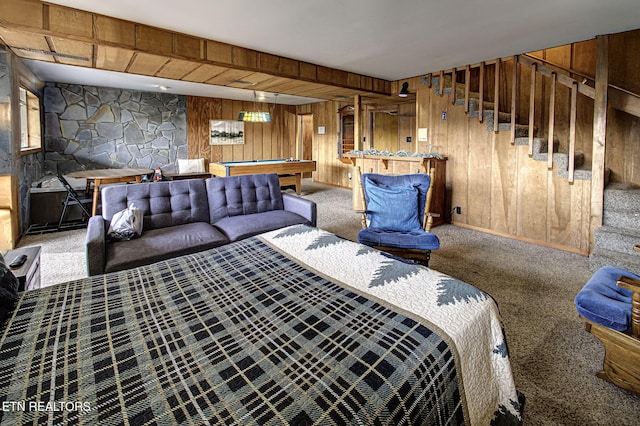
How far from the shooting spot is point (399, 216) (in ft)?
11.3

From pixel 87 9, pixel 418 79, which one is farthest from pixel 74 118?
pixel 418 79

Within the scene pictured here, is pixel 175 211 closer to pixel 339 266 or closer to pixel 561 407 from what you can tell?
pixel 339 266

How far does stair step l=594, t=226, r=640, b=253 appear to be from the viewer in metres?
3.33

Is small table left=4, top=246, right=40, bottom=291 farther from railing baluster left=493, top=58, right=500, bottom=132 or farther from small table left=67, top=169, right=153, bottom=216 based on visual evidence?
railing baluster left=493, top=58, right=500, bottom=132

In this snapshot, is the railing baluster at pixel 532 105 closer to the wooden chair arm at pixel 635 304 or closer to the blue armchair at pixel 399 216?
the blue armchair at pixel 399 216

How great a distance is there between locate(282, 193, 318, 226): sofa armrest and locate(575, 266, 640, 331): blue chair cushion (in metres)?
2.48

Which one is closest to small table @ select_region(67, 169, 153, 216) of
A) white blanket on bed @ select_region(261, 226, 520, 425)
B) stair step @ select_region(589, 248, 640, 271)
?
white blanket on bed @ select_region(261, 226, 520, 425)

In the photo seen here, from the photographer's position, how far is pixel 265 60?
436 centimetres

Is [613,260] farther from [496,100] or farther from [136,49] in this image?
[136,49]

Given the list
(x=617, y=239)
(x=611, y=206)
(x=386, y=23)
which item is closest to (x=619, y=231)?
(x=617, y=239)

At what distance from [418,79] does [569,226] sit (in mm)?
3244

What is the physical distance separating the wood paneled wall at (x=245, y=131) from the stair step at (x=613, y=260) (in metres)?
8.14

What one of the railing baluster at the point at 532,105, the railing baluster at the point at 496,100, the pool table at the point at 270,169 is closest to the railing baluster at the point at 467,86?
the railing baluster at the point at 496,100

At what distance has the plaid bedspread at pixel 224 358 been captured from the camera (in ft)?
2.82
